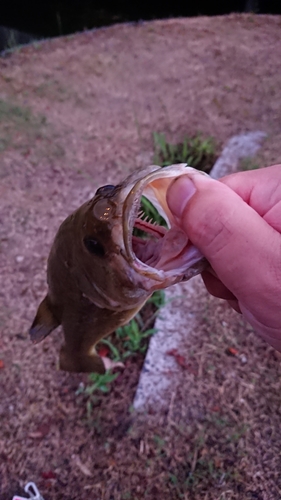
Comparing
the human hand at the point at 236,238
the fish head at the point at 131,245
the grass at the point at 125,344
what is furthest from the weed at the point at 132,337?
the human hand at the point at 236,238

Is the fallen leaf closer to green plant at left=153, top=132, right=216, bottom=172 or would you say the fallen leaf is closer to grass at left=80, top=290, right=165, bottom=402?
grass at left=80, top=290, right=165, bottom=402

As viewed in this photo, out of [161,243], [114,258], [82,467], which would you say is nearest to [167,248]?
[161,243]

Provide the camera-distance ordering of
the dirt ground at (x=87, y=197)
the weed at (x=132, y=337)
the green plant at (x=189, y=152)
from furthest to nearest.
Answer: the green plant at (x=189, y=152) < the weed at (x=132, y=337) < the dirt ground at (x=87, y=197)

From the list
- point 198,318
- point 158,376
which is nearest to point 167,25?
point 198,318

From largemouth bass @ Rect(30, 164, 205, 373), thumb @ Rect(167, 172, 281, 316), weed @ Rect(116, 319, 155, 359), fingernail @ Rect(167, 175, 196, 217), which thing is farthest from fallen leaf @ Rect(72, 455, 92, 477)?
fingernail @ Rect(167, 175, 196, 217)

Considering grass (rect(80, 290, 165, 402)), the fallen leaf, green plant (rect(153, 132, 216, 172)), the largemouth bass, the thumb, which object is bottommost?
the fallen leaf

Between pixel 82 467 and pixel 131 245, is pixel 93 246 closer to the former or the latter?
pixel 131 245

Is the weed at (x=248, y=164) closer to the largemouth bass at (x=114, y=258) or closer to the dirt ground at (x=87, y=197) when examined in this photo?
the dirt ground at (x=87, y=197)
